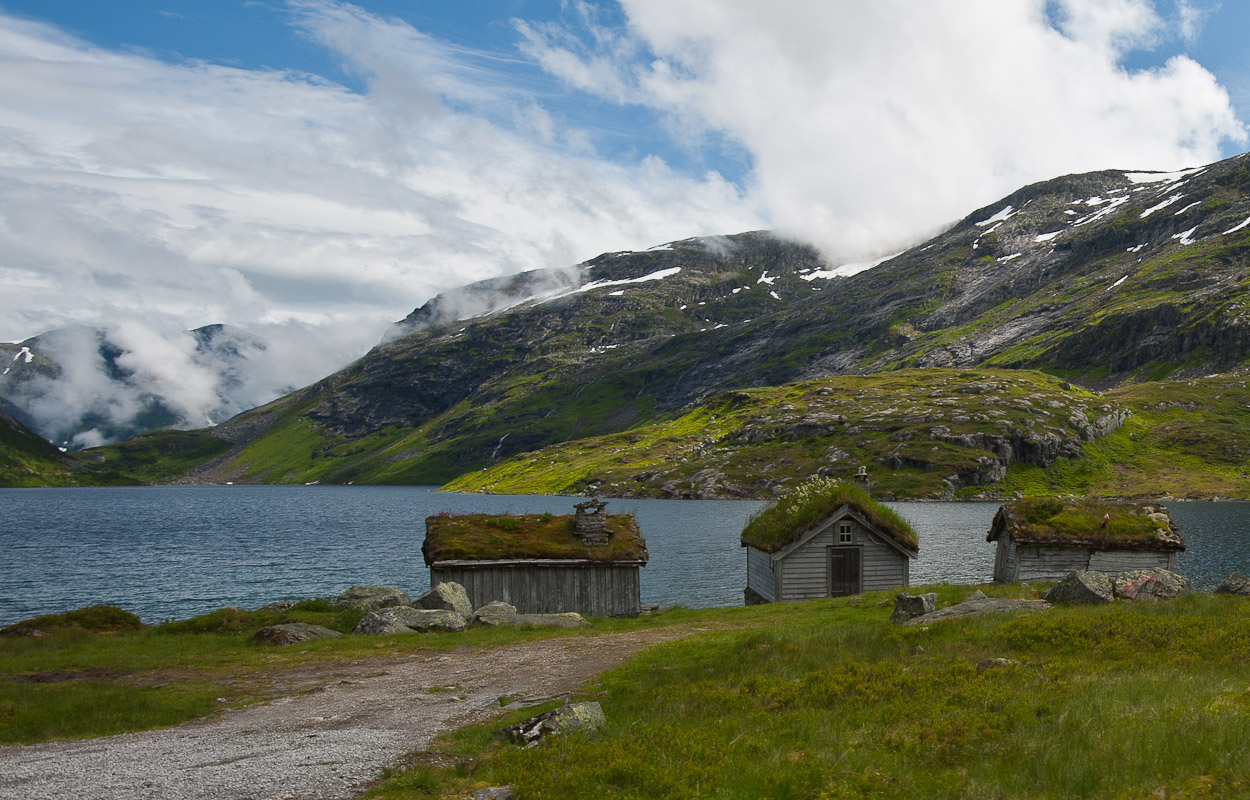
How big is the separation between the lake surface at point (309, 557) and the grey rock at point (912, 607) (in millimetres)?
34543

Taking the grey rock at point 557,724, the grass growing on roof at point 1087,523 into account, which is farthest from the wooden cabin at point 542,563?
the grey rock at point 557,724

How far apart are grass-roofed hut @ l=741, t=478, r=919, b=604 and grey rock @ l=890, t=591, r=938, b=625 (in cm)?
1886

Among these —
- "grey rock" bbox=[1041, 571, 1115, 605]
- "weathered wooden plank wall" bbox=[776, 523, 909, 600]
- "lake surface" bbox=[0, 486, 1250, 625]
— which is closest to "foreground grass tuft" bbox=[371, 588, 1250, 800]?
"grey rock" bbox=[1041, 571, 1115, 605]

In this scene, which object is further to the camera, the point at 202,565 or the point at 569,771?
the point at 202,565

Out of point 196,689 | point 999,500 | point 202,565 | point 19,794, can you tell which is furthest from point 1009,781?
point 999,500

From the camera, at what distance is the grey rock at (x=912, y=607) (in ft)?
81.7

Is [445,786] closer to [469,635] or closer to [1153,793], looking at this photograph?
[1153,793]

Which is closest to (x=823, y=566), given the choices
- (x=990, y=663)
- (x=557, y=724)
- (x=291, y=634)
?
(x=291, y=634)

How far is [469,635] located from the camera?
32.1 meters

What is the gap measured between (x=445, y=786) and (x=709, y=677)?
27.3 ft

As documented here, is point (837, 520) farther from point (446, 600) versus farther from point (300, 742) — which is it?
point (300, 742)

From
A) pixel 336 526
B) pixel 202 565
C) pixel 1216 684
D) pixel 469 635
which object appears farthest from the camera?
pixel 336 526

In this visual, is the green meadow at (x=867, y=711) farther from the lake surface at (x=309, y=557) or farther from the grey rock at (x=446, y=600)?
the lake surface at (x=309, y=557)

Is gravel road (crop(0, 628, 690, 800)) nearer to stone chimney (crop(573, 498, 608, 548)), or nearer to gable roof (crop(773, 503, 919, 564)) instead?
stone chimney (crop(573, 498, 608, 548))
